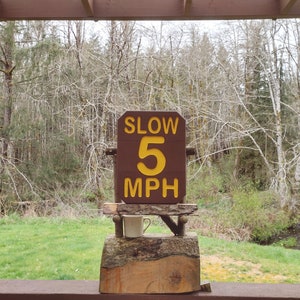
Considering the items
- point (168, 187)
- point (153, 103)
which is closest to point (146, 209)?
point (168, 187)

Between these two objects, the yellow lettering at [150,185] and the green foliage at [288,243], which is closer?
the yellow lettering at [150,185]

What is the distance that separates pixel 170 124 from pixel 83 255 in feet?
7.32

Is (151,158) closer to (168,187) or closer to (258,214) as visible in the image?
(168,187)

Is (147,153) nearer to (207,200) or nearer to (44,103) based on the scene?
(207,200)

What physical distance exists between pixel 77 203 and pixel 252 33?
3.62 meters

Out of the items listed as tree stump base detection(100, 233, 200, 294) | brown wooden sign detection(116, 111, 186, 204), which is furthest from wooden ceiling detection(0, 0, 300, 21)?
tree stump base detection(100, 233, 200, 294)

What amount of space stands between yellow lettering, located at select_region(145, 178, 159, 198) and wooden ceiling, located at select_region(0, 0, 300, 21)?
70 cm

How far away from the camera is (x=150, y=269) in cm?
168

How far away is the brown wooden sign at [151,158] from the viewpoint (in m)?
1.69

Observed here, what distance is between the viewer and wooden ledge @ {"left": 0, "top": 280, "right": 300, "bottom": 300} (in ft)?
5.33

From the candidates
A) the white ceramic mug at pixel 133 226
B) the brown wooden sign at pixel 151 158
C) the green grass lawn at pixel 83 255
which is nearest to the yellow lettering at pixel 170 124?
the brown wooden sign at pixel 151 158

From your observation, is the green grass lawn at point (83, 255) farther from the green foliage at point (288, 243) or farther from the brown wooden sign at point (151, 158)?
the brown wooden sign at point (151, 158)

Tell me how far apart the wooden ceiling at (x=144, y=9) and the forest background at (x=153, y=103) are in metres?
3.73

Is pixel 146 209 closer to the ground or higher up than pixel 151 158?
closer to the ground
